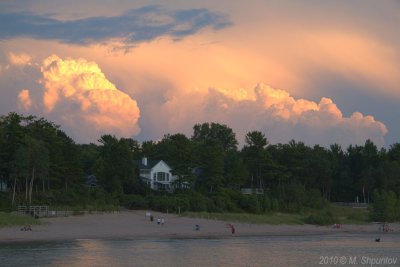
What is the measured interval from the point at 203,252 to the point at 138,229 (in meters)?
19.1

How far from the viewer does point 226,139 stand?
176 metres

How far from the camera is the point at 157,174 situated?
12006 centimetres

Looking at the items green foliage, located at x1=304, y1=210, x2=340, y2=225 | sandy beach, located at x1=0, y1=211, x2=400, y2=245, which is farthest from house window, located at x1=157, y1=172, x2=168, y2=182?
green foliage, located at x1=304, y1=210, x2=340, y2=225

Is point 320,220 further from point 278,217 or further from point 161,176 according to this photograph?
point 161,176

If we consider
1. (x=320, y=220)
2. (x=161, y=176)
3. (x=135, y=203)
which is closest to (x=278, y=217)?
(x=320, y=220)

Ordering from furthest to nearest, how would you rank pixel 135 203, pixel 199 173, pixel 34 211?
pixel 199 173 < pixel 135 203 < pixel 34 211

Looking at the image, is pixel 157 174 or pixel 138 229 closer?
pixel 138 229

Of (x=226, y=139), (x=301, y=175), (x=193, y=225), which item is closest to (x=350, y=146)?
(x=301, y=175)

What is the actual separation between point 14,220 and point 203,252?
76.2 feet

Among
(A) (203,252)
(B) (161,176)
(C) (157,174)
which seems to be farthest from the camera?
(B) (161,176)

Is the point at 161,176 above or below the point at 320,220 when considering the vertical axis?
above

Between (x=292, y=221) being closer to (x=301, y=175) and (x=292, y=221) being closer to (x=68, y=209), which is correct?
(x=68, y=209)

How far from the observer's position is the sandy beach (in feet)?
205

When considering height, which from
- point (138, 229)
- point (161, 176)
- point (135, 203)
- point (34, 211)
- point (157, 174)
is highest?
point (157, 174)
